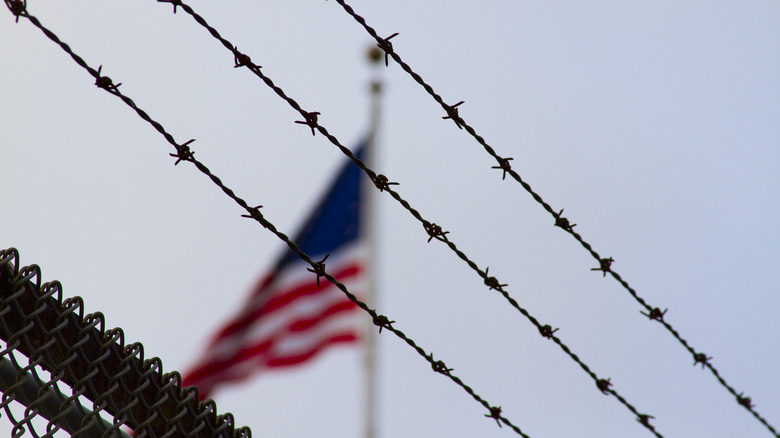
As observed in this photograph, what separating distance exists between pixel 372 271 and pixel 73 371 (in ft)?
22.7

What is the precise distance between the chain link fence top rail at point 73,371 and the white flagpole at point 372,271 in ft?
20.5

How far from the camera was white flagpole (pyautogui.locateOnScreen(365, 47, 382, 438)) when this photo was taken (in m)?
8.69

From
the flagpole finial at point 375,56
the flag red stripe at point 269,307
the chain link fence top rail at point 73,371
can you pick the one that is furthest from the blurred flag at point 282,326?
the chain link fence top rail at point 73,371

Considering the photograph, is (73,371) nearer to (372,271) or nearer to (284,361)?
(284,361)

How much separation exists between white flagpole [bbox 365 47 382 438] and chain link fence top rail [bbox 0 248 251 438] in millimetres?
6261

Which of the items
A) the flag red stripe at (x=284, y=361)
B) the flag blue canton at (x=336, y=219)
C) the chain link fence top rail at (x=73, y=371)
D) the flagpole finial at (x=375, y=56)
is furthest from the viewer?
the flagpole finial at (x=375, y=56)

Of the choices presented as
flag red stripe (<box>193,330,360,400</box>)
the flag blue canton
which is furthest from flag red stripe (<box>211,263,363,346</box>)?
the flag blue canton

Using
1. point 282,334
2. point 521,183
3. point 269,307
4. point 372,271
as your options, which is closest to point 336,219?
point 372,271

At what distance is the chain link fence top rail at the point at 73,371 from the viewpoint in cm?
223

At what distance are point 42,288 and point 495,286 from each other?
1.63m

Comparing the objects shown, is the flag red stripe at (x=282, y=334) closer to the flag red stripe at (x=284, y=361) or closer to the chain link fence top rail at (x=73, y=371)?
the flag red stripe at (x=284, y=361)

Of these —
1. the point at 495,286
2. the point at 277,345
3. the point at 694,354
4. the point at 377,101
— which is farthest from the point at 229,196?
the point at 377,101

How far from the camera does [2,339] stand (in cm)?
222

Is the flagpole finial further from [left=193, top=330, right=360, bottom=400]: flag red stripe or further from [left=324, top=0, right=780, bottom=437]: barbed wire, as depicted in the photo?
[left=324, top=0, right=780, bottom=437]: barbed wire
